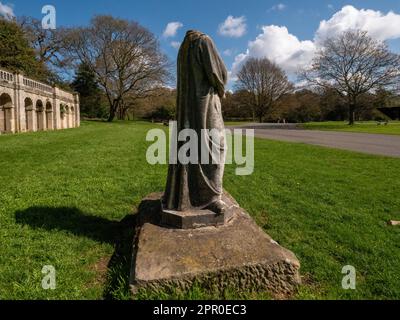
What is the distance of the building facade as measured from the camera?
2312cm

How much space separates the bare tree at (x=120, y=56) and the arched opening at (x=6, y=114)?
2482 cm

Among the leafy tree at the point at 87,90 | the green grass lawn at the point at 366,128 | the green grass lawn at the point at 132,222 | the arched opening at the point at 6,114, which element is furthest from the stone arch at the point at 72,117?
the green grass lawn at the point at 132,222

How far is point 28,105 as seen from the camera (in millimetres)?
26703

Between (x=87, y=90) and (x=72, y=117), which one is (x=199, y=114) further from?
(x=87, y=90)

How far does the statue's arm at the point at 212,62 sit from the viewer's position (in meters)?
3.40

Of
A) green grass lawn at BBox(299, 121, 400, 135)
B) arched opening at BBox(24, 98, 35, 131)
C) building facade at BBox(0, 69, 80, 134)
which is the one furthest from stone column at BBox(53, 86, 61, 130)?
green grass lawn at BBox(299, 121, 400, 135)

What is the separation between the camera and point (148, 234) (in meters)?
3.43

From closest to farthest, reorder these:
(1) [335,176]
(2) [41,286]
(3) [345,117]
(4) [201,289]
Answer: (4) [201,289]
(2) [41,286]
(1) [335,176]
(3) [345,117]

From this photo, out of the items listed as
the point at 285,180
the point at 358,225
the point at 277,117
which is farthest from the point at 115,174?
the point at 277,117

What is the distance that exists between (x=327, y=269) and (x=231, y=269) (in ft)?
4.82

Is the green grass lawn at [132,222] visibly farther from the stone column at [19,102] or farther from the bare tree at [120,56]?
the bare tree at [120,56]

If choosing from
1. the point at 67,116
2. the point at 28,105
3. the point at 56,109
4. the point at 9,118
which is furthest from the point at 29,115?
the point at 67,116

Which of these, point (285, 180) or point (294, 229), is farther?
point (285, 180)
